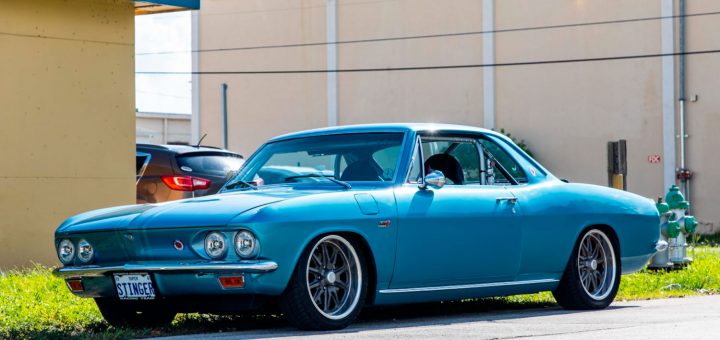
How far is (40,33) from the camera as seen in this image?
1391 centimetres

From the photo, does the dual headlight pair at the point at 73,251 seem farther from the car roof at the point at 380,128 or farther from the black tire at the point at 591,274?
the black tire at the point at 591,274

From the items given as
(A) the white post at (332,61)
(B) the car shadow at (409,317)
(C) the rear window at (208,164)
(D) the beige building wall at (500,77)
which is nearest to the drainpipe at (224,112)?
(D) the beige building wall at (500,77)

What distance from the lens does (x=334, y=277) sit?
8336 millimetres

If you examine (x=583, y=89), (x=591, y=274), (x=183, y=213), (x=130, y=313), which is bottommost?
(x=130, y=313)

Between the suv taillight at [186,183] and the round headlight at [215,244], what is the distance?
779cm

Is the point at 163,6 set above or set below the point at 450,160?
above

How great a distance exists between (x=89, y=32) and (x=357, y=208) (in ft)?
22.3

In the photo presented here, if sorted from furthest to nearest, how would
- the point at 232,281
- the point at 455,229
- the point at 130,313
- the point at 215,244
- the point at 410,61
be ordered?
the point at 410,61 → the point at 455,229 → the point at 130,313 → the point at 215,244 → the point at 232,281

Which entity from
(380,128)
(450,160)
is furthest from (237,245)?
(450,160)

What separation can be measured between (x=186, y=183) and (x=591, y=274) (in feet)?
22.1

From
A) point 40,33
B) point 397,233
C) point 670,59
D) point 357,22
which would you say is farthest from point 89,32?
point 357,22

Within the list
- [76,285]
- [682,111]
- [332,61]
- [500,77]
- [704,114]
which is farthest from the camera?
[332,61]

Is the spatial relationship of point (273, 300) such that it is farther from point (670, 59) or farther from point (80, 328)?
point (670, 59)

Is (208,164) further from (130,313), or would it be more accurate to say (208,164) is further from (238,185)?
(130,313)
